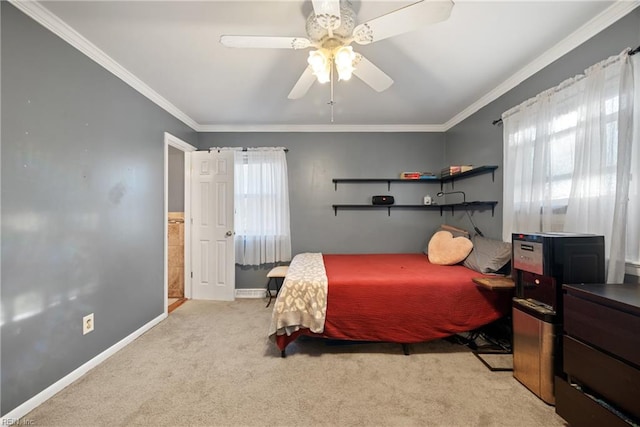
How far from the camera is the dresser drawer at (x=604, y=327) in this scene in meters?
1.07

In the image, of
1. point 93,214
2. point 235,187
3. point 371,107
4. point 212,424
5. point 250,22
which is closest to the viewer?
point 212,424

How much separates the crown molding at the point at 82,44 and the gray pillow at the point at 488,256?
380 centimetres

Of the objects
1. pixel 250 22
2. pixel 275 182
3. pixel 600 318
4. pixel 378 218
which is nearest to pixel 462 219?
pixel 378 218

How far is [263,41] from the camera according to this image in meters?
1.43

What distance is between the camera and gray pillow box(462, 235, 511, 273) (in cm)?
224

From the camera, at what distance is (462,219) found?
3256 millimetres

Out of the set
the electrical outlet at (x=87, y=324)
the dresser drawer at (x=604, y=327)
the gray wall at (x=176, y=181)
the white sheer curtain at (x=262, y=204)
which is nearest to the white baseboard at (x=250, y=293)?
the white sheer curtain at (x=262, y=204)

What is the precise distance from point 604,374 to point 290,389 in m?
1.73

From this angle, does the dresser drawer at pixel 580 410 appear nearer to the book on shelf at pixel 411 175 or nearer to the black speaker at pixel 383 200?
the black speaker at pixel 383 200

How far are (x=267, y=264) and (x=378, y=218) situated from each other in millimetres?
1819

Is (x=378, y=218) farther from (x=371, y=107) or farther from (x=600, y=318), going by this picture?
(x=600, y=318)

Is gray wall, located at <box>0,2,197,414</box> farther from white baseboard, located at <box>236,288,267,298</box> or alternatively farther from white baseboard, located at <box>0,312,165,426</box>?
white baseboard, located at <box>236,288,267,298</box>

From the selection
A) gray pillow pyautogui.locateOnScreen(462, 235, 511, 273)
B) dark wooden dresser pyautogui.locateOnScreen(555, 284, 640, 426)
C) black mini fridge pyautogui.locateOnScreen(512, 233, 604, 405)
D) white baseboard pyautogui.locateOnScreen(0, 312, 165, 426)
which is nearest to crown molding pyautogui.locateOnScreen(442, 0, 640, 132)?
black mini fridge pyautogui.locateOnScreen(512, 233, 604, 405)

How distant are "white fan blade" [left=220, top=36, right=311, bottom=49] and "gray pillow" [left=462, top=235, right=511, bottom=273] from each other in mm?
2389
